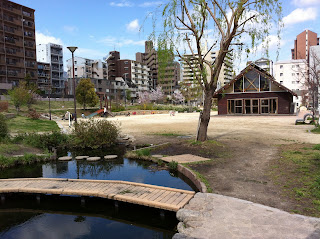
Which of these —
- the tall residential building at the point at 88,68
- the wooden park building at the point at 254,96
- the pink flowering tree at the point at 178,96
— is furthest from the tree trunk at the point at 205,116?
the tall residential building at the point at 88,68

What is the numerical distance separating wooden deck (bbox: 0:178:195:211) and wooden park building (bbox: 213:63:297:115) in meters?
28.3

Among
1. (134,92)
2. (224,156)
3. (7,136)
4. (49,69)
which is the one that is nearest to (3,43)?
(49,69)

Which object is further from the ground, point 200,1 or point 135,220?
point 200,1

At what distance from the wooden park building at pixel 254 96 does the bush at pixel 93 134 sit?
22.8 meters

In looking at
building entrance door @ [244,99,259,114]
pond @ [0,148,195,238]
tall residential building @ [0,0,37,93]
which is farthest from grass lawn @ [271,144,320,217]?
tall residential building @ [0,0,37,93]

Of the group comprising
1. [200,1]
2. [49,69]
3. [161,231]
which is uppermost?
[49,69]

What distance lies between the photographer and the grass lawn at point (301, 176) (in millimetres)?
4734

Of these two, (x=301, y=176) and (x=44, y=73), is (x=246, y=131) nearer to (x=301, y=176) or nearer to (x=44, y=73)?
(x=301, y=176)

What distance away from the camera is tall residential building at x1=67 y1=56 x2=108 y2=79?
75.9 meters

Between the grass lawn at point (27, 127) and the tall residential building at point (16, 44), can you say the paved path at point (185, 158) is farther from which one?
the tall residential building at point (16, 44)

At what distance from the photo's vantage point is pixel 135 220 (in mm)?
5238

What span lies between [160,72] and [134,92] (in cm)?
7348

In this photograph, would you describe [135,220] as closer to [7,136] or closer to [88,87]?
[7,136]

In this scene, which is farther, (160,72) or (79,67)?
(79,67)
